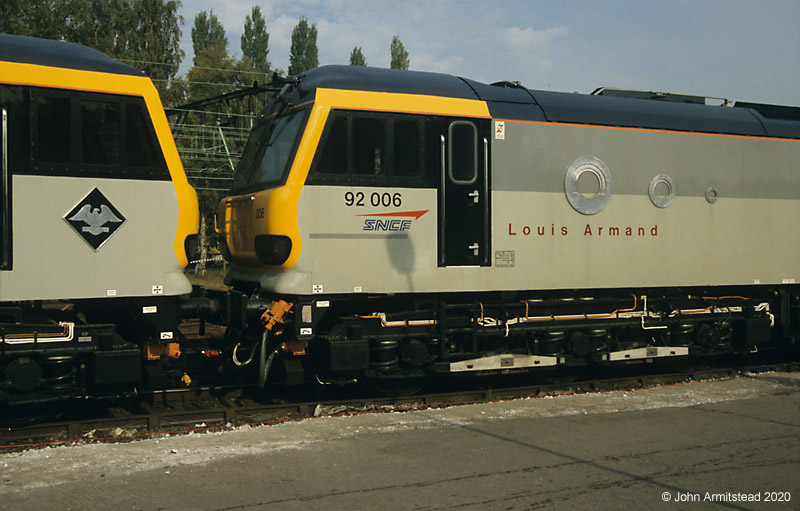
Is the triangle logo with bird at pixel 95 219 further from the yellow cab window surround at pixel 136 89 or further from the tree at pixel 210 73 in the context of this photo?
the tree at pixel 210 73

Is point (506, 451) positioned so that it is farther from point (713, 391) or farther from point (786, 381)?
point (786, 381)

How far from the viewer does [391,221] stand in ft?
28.8

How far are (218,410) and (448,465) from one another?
3.17 m

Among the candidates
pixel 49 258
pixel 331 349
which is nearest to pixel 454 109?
pixel 331 349

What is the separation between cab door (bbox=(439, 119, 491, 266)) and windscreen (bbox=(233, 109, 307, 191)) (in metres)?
1.81

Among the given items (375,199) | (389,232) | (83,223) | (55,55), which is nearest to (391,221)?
(389,232)

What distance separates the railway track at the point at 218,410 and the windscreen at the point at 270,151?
2683 mm

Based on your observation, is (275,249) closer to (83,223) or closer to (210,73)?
(83,223)

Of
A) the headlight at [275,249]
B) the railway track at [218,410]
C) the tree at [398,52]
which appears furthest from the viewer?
the tree at [398,52]

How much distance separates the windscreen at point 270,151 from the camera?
8648 millimetres

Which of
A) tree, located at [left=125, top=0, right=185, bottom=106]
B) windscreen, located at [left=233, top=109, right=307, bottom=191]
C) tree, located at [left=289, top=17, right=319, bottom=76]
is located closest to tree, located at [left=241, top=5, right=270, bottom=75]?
tree, located at [left=289, top=17, right=319, bottom=76]

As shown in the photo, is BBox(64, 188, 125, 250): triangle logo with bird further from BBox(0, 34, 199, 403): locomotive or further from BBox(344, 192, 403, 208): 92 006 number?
BBox(344, 192, 403, 208): 92 006 number

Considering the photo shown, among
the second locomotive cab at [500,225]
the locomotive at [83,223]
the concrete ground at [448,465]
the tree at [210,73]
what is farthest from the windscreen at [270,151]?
the tree at [210,73]

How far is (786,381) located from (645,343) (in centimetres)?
206
